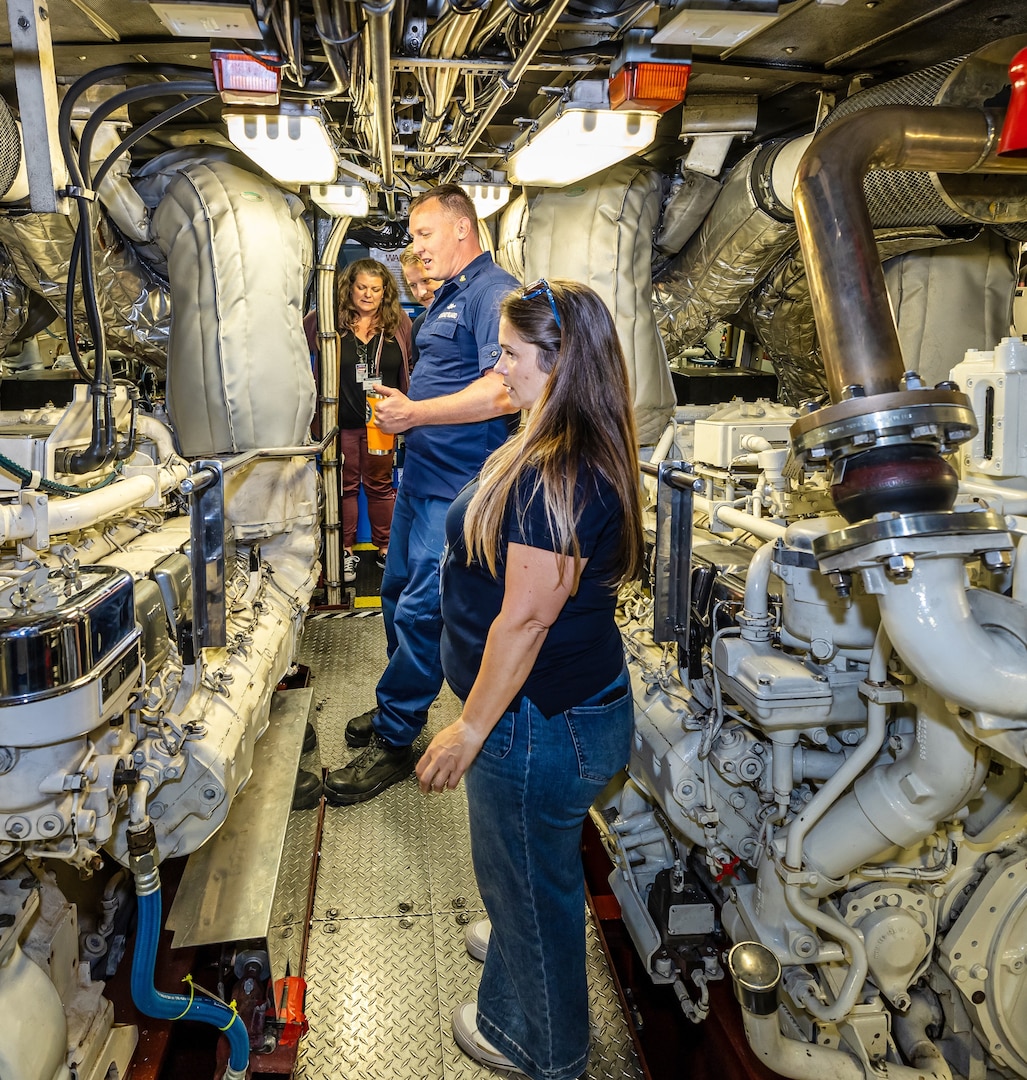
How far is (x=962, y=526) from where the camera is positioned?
4.43 ft

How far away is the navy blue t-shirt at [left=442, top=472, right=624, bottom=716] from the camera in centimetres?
154

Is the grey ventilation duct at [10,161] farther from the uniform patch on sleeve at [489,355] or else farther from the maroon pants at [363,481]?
the maroon pants at [363,481]

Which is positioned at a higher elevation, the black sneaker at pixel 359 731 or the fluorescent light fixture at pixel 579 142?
the fluorescent light fixture at pixel 579 142

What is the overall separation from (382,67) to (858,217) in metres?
1.29

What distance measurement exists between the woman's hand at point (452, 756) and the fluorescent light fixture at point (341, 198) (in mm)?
3085

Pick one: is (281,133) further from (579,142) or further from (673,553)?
(673,553)

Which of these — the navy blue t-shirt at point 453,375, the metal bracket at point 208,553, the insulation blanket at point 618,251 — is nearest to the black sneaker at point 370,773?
the navy blue t-shirt at point 453,375

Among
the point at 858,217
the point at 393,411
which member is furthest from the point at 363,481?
the point at 858,217

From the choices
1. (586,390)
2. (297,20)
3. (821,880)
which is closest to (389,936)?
(821,880)

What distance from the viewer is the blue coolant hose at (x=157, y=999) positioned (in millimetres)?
1721

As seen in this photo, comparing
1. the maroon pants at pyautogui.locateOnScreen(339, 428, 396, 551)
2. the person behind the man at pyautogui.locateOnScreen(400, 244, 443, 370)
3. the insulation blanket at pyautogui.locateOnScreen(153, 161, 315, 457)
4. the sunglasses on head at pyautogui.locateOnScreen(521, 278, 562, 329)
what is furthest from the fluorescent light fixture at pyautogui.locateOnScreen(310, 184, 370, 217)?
the sunglasses on head at pyautogui.locateOnScreen(521, 278, 562, 329)

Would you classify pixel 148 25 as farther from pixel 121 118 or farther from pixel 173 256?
pixel 173 256

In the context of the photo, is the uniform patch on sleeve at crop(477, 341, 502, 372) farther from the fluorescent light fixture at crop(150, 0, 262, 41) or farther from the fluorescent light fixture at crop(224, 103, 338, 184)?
the fluorescent light fixture at crop(150, 0, 262, 41)

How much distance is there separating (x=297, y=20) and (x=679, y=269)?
229 cm
